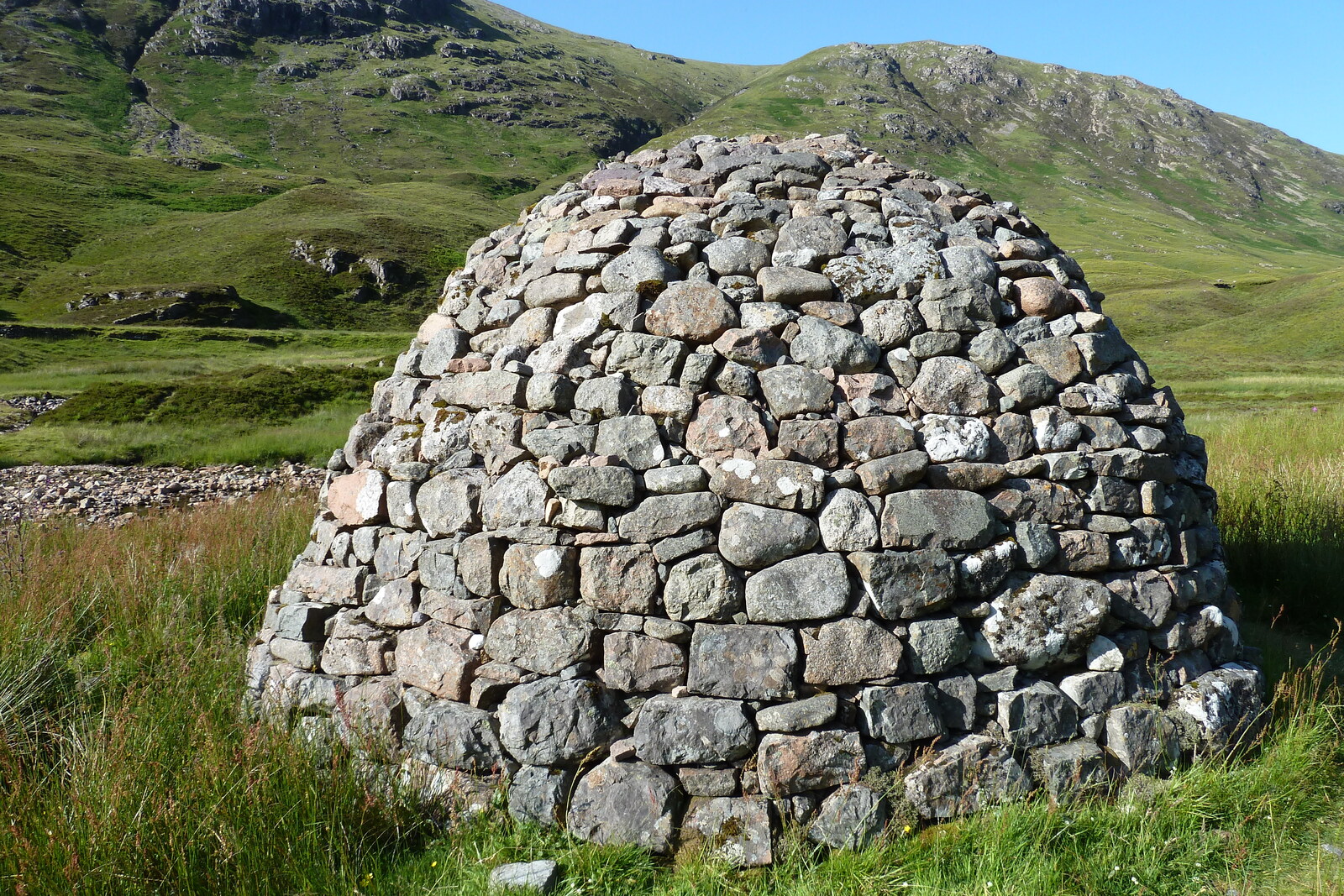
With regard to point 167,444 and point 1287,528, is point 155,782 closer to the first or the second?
point 1287,528

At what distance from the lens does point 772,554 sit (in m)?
3.50

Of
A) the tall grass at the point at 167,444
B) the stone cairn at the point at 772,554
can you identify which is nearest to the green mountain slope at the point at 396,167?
the stone cairn at the point at 772,554

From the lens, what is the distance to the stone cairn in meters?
3.36

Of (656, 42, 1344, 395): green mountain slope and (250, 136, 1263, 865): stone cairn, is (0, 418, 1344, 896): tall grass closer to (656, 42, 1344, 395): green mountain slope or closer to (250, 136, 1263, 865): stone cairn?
(250, 136, 1263, 865): stone cairn

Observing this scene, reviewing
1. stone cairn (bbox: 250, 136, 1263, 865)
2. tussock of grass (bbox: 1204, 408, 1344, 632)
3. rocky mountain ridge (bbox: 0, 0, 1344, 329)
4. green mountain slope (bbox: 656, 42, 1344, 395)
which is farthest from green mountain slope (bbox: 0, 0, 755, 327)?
stone cairn (bbox: 250, 136, 1263, 865)

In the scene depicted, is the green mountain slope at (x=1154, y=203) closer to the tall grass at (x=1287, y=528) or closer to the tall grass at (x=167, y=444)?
the tall grass at (x=1287, y=528)

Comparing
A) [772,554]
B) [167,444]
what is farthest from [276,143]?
[772,554]

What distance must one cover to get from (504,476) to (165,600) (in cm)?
392

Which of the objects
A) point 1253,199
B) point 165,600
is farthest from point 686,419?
point 1253,199

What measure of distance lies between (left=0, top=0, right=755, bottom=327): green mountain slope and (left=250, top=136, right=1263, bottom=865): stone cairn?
48.4 m

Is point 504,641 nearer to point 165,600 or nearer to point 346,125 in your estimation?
point 165,600

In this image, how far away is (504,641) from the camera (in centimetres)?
364

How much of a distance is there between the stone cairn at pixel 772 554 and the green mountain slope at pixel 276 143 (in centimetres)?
4839

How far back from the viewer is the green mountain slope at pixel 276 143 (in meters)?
64.7
